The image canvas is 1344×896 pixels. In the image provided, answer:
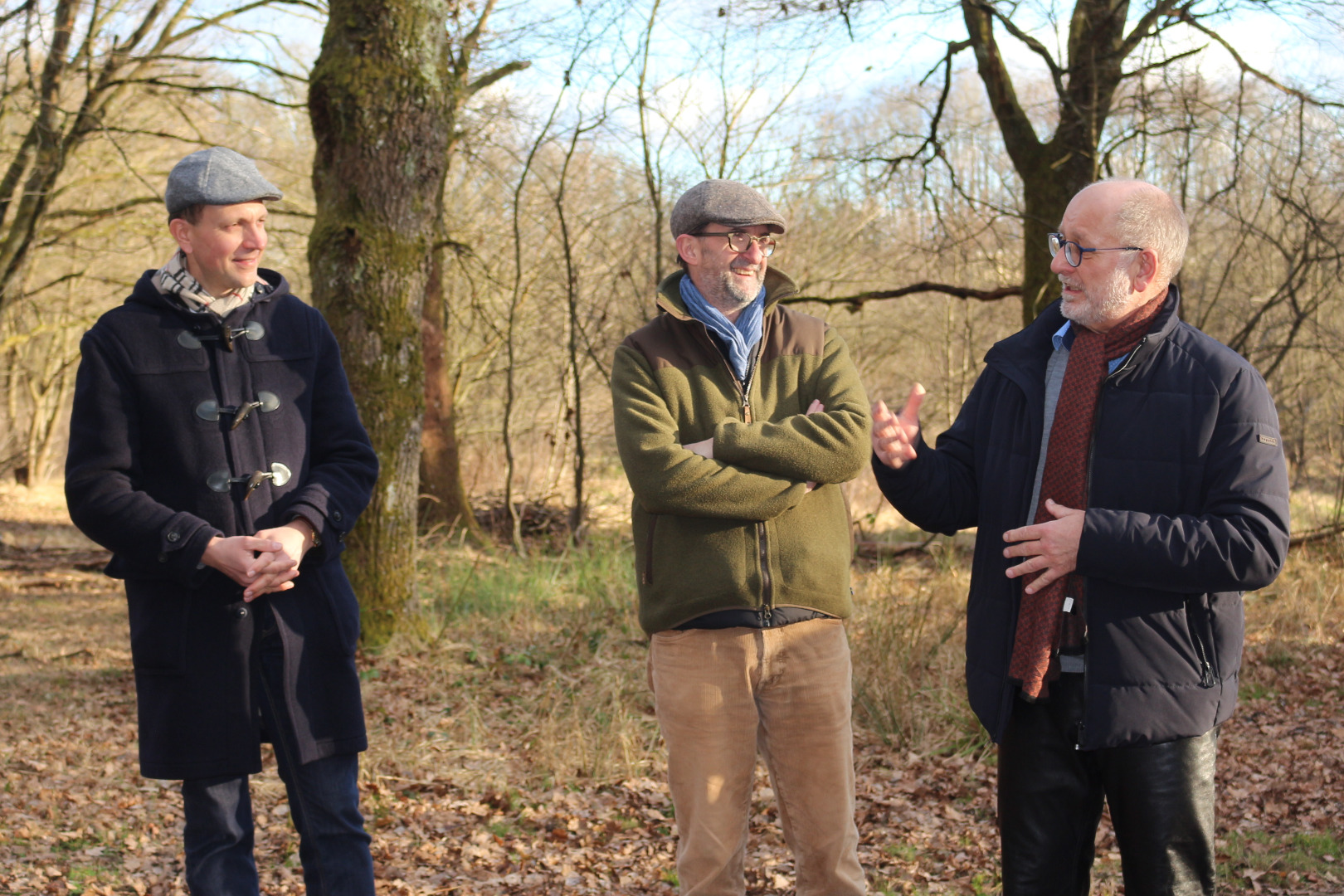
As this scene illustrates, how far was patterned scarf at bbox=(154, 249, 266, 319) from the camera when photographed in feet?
8.95

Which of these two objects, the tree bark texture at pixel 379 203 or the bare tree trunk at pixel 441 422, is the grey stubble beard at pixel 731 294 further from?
the bare tree trunk at pixel 441 422

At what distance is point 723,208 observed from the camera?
299cm

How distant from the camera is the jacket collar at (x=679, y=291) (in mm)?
3004

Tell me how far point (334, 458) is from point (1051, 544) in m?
1.84

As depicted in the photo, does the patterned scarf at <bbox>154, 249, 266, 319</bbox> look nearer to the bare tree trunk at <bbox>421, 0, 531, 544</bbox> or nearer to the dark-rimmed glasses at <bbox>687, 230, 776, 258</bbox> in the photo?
the dark-rimmed glasses at <bbox>687, 230, 776, 258</bbox>

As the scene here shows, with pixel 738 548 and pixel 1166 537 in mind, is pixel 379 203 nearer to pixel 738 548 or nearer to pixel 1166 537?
pixel 738 548

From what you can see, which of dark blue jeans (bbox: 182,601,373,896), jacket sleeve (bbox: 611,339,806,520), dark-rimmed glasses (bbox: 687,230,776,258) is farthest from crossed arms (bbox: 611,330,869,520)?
dark blue jeans (bbox: 182,601,373,896)

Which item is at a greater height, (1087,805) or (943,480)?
(943,480)

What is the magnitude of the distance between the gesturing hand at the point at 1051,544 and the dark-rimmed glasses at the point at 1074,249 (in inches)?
22.7

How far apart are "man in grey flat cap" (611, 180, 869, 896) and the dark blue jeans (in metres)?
0.85

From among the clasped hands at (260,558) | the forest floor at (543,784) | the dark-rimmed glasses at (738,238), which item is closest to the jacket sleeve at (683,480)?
the dark-rimmed glasses at (738,238)

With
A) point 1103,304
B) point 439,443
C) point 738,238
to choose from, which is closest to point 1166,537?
point 1103,304

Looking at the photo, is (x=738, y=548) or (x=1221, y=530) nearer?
(x=1221, y=530)

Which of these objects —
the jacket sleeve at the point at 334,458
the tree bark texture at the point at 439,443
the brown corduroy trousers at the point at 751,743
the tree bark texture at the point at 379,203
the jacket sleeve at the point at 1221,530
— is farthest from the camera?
the tree bark texture at the point at 439,443
